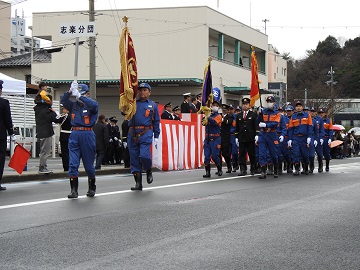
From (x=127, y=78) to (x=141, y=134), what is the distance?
172 centimetres

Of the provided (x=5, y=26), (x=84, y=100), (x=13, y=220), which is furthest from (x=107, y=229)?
(x=5, y=26)

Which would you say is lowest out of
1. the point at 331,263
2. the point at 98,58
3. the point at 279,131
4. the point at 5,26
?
the point at 331,263

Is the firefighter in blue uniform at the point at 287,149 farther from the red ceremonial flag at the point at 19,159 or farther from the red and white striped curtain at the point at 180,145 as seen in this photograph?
the red ceremonial flag at the point at 19,159

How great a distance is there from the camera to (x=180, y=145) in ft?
66.2

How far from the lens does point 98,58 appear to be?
1848 inches

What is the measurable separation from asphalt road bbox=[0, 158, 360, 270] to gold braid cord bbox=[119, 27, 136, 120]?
1456mm

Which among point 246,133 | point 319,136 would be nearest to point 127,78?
point 246,133

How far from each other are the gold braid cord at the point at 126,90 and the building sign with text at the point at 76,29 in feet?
7.95

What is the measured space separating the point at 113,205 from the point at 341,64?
307ft

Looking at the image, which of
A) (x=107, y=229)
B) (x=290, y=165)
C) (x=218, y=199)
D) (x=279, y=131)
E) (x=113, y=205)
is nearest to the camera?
(x=107, y=229)

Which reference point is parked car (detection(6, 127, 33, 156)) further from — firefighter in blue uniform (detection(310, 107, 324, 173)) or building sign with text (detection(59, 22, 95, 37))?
firefighter in blue uniform (detection(310, 107, 324, 173))

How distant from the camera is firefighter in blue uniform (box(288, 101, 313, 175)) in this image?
713 inches

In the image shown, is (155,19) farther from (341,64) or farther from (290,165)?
(341,64)

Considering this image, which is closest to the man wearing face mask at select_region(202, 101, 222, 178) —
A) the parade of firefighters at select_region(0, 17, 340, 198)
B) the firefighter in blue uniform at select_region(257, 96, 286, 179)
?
the parade of firefighters at select_region(0, 17, 340, 198)
